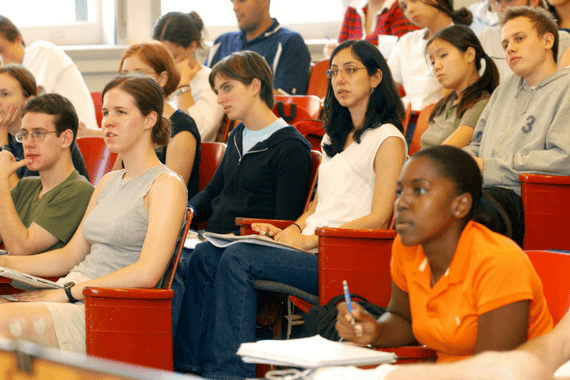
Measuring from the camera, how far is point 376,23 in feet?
15.1

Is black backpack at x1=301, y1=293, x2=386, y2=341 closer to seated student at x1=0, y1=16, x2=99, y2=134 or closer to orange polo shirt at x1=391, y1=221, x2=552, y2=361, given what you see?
orange polo shirt at x1=391, y1=221, x2=552, y2=361

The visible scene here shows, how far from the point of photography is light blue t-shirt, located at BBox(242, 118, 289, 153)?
9.27 ft

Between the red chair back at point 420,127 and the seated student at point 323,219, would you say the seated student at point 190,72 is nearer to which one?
the red chair back at point 420,127

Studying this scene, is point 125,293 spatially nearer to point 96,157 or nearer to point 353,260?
point 353,260

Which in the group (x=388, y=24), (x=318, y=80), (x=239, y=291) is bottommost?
(x=239, y=291)

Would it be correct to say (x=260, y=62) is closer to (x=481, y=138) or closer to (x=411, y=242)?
(x=481, y=138)

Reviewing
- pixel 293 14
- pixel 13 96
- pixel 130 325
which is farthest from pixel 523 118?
pixel 293 14

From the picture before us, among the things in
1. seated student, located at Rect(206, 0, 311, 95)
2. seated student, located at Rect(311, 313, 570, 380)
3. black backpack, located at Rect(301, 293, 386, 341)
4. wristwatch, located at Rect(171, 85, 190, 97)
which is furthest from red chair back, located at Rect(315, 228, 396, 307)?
seated student, located at Rect(206, 0, 311, 95)

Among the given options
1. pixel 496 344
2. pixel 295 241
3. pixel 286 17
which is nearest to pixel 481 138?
pixel 295 241

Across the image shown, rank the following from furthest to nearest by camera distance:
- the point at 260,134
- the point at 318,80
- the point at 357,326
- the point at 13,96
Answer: the point at 318,80 < the point at 13,96 < the point at 260,134 < the point at 357,326

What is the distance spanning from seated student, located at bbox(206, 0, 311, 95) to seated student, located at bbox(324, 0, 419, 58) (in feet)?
1.46

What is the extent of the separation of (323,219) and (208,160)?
1.00m

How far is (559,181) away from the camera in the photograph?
2221 millimetres

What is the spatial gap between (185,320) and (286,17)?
3889 millimetres
